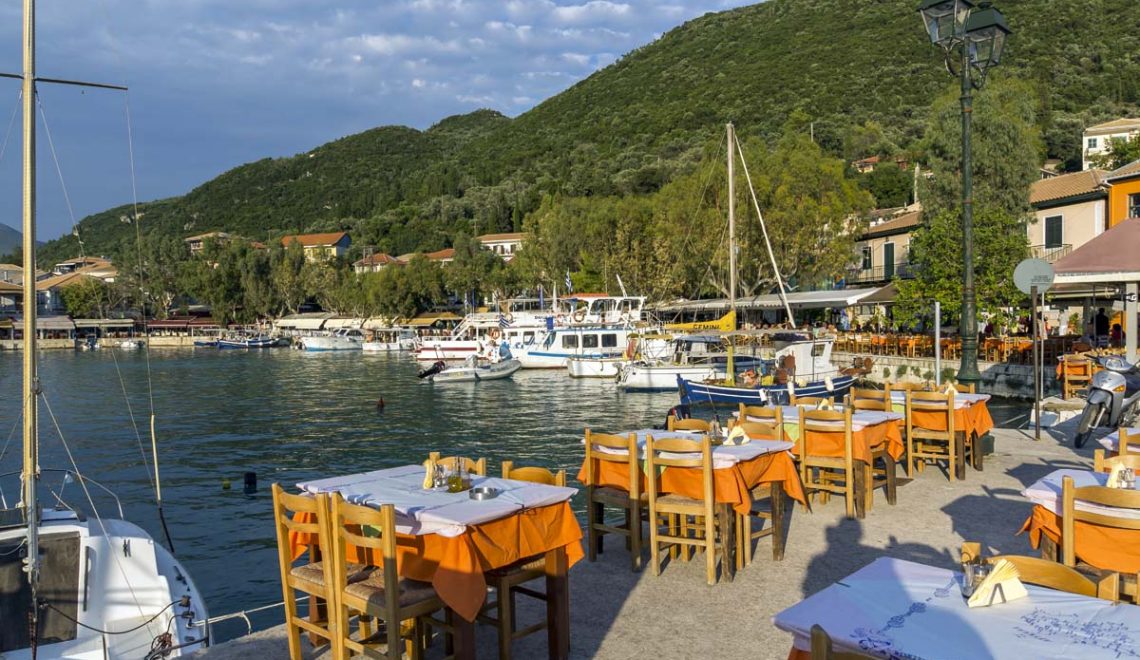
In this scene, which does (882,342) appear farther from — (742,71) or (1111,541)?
(742,71)

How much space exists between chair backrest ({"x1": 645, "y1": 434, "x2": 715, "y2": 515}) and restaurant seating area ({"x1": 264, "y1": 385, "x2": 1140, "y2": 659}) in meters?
0.01

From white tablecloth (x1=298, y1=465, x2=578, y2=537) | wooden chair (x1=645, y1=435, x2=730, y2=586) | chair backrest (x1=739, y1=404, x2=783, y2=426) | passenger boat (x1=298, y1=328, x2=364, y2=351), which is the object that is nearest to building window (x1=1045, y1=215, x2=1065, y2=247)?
chair backrest (x1=739, y1=404, x2=783, y2=426)

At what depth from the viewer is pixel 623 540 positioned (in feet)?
26.5

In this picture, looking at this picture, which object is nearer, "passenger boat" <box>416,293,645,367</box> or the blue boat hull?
the blue boat hull

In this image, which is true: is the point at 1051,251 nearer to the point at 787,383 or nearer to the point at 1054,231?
the point at 1054,231

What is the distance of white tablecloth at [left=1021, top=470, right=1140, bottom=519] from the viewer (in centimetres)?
489

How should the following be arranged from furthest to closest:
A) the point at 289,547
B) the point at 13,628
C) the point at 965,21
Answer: the point at 965,21, the point at 13,628, the point at 289,547

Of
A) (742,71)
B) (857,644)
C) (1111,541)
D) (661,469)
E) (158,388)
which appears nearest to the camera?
(857,644)

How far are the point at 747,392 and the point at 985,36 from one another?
1588 centimetres

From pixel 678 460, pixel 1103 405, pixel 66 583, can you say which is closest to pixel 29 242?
pixel 66 583

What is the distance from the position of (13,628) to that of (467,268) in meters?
86.6

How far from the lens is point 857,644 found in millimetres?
3012

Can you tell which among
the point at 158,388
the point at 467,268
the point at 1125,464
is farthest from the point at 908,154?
the point at 1125,464

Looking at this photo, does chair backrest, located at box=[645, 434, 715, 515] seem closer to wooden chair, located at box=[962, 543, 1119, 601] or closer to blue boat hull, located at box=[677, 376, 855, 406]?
wooden chair, located at box=[962, 543, 1119, 601]
